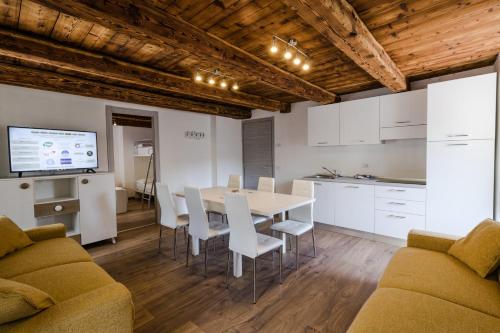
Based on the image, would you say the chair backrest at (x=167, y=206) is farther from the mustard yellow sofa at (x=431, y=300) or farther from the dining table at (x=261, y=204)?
the mustard yellow sofa at (x=431, y=300)

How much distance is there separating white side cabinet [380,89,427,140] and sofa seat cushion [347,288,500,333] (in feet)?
8.83

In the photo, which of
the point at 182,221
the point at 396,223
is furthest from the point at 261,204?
the point at 396,223

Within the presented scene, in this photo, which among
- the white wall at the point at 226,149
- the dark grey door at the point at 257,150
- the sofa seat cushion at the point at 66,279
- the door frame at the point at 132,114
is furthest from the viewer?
the white wall at the point at 226,149

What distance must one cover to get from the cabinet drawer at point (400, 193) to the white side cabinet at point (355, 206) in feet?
0.37

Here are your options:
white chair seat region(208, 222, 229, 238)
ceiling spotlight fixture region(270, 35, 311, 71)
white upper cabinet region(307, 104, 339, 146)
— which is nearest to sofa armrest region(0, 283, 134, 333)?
white chair seat region(208, 222, 229, 238)

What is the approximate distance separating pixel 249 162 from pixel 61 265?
14.4 feet

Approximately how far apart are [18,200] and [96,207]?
2.71 feet

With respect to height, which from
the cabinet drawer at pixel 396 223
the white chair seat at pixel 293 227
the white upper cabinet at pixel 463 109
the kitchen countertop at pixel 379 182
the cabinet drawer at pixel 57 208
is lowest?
the cabinet drawer at pixel 396 223

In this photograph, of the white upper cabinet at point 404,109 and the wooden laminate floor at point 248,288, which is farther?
the white upper cabinet at point 404,109

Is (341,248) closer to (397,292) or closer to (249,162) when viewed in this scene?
(397,292)

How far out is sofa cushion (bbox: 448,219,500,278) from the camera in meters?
1.58

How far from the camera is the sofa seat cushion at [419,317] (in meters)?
1.14

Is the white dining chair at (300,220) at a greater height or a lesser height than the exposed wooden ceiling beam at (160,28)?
lesser

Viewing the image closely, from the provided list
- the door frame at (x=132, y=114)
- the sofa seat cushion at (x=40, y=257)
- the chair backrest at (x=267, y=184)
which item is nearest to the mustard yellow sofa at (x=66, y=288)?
the sofa seat cushion at (x=40, y=257)
